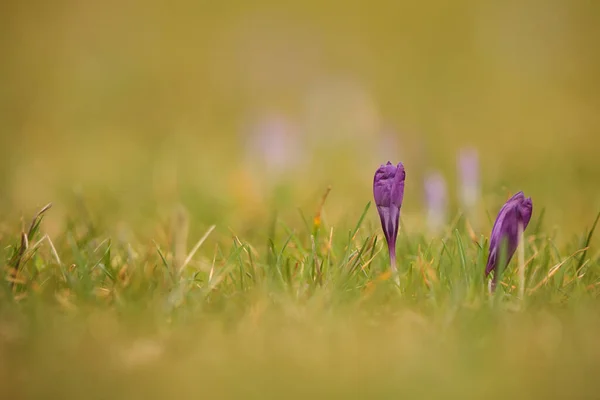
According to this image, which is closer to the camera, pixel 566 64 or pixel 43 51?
pixel 566 64

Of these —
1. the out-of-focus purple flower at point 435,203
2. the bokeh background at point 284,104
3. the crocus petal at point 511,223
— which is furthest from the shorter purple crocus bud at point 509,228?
the bokeh background at point 284,104

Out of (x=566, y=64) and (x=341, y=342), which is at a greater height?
(x=566, y=64)

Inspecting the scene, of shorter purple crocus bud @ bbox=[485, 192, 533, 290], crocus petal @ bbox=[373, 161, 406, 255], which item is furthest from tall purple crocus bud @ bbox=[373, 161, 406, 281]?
shorter purple crocus bud @ bbox=[485, 192, 533, 290]

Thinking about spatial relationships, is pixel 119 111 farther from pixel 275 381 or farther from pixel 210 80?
pixel 275 381

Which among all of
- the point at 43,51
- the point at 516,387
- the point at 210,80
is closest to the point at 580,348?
the point at 516,387

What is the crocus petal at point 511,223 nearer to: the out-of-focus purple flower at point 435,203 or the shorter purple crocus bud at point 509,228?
the shorter purple crocus bud at point 509,228

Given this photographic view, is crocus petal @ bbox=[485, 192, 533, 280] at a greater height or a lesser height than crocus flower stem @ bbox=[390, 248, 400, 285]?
greater

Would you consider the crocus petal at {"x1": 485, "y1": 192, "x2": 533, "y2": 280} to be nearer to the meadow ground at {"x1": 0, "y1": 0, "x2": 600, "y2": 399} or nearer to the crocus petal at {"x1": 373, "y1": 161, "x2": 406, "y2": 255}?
the meadow ground at {"x1": 0, "y1": 0, "x2": 600, "y2": 399}
